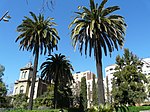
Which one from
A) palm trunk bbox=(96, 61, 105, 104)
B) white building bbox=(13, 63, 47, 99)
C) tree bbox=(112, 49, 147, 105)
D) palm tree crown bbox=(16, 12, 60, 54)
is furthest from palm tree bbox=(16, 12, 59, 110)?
white building bbox=(13, 63, 47, 99)

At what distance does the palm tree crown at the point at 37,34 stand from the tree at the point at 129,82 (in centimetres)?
2101

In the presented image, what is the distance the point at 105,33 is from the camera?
81.7 ft

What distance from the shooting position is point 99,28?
22828 millimetres

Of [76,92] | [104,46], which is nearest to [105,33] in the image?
[104,46]

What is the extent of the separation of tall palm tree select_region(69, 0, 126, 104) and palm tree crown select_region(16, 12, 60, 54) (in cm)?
821

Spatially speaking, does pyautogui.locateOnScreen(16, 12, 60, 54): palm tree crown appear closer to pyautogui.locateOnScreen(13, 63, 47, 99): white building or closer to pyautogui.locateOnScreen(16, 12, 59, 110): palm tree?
pyautogui.locateOnScreen(16, 12, 59, 110): palm tree

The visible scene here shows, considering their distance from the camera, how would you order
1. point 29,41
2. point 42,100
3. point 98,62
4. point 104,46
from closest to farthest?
point 98,62 → point 104,46 → point 29,41 → point 42,100

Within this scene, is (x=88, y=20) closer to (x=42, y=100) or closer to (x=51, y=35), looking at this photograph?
(x=51, y=35)

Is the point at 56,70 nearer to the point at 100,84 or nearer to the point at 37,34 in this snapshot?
the point at 37,34

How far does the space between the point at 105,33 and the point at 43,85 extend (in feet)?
165

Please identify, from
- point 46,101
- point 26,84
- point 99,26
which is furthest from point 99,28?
point 26,84

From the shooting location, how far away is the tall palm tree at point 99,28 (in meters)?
23.6

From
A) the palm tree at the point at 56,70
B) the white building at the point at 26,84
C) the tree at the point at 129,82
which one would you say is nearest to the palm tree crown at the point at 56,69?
the palm tree at the point at 56,70

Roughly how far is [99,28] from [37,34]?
41.4 ft
